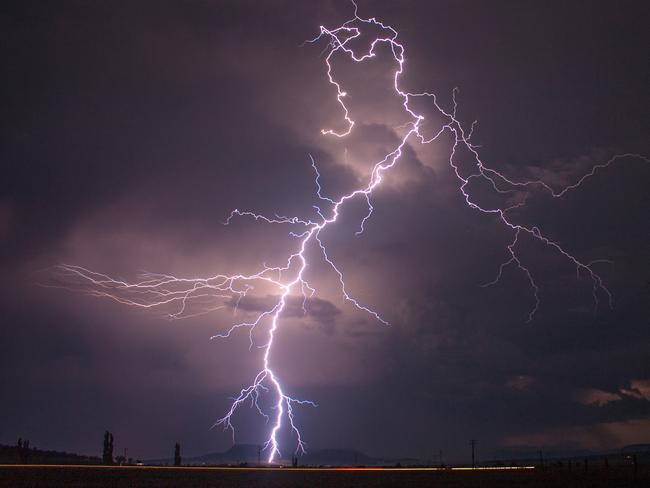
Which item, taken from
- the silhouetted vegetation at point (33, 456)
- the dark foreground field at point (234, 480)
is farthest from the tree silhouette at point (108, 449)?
the dark foreground field at point (234, 480)

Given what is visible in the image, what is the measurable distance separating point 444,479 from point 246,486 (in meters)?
12.9

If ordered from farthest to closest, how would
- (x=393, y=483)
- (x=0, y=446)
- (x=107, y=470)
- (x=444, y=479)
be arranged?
(x=0, y=446) → (x=107, y=470) → (x=444, y=479) → (x=393, y=483)

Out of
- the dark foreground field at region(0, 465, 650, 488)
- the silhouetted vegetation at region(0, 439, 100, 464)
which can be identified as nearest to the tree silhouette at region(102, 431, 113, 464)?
the silhouetted vegetation at region(0, 439, 100, 464)

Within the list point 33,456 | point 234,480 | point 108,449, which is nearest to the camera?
point 234,480

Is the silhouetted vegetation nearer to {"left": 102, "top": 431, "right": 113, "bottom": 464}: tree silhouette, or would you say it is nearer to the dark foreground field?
{"left": 102, "top": 431, "right": 113, "bottom": 464}: tree silhouette

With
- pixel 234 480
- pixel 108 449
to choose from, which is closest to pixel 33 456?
pixel 108 449

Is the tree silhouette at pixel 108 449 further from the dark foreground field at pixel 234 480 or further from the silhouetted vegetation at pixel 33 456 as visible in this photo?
the dark foreground field at pixel 234 480

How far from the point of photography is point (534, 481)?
124 ft

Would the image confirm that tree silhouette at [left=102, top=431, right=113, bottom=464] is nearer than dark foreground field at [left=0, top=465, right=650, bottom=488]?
No

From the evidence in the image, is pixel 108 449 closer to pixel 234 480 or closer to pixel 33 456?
pixel 33 456

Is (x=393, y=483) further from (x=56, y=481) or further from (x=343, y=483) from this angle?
(x=56, y=481)

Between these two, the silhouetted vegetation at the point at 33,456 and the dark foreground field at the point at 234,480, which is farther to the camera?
the silhouetted vegetation at the point at 33,456

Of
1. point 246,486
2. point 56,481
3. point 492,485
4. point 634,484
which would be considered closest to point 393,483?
point 492,485

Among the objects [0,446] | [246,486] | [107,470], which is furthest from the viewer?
[0,446]
